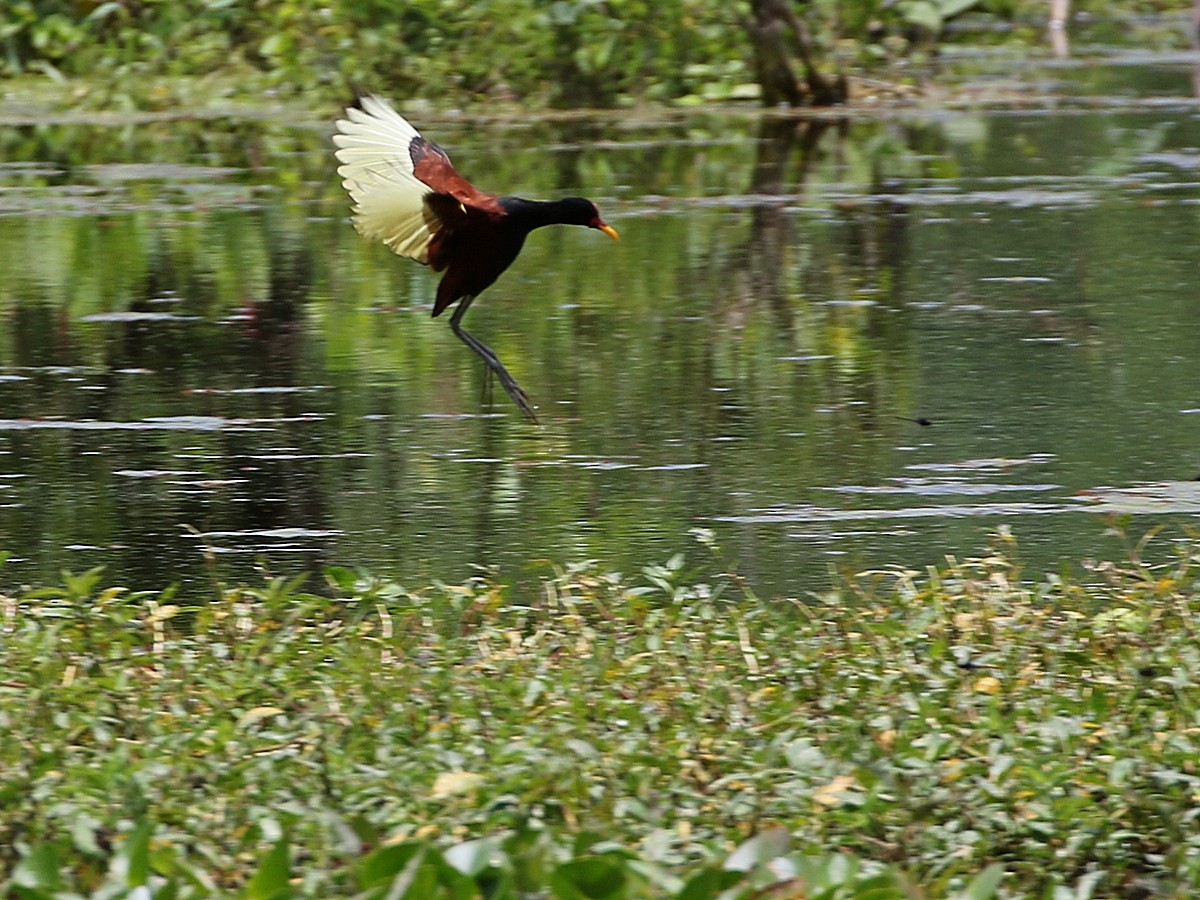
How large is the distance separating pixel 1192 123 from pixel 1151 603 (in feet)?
38.5

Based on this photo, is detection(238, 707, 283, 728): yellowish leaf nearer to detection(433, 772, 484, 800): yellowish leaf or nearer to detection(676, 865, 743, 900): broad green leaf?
detection(433, 772, 484, 800): yellowish leaf

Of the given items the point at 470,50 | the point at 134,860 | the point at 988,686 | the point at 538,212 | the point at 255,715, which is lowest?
the point at 470,50

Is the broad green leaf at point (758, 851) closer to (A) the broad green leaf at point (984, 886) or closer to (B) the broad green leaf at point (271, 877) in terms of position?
(A) the broad green leaf at point (984, 886)

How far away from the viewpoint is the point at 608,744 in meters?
4.56

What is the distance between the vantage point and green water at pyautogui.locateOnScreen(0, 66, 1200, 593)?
6.88m

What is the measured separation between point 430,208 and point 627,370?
224 cm

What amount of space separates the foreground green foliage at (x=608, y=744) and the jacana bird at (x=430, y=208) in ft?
4.86

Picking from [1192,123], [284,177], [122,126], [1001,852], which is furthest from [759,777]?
[122,126]

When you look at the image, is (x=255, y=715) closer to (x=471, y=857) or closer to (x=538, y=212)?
(x=471, y=857)

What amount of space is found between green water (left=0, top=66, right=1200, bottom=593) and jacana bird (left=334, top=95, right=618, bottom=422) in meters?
0.70

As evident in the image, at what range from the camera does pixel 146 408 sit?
8.62 metres

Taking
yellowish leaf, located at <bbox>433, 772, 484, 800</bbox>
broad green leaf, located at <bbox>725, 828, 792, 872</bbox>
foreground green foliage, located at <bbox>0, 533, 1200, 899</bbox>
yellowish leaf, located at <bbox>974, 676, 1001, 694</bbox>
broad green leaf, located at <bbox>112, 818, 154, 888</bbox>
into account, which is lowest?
yellowish leaf, located at <bbox>974, 676, 1001, 694</bbox>

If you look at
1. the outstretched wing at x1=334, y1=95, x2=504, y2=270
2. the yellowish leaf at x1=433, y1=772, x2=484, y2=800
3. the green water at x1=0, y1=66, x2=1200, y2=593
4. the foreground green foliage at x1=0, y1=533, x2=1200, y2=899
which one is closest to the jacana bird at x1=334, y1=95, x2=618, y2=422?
the outstretched wing at x1=334, y1=95, x2=504, y2=270

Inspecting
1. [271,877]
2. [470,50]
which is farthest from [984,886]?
[470,50]
